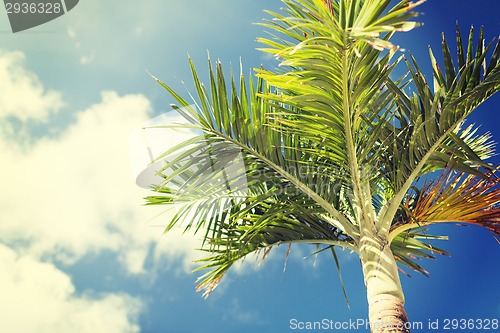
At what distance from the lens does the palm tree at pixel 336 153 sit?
11.0 ft

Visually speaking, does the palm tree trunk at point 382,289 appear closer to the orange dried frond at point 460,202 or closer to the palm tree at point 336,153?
the palm tree at point 336,153

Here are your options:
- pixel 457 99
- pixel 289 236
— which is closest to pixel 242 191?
pixel 289 236

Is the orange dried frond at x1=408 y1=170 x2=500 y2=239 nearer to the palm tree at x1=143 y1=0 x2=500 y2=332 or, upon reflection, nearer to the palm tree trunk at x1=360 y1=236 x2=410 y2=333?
the palm tree at x1=143 y1=0 x2=500 y2=332

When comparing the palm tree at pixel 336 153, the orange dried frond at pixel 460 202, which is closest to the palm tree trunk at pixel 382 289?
the palm tree at pixel 336 153

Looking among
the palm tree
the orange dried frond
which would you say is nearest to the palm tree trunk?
the palm tree

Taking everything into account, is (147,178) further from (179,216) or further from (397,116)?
(397,116)

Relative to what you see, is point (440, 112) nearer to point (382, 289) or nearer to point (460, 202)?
point (460, 202)

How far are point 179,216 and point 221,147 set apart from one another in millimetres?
841

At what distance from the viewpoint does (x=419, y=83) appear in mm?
3602

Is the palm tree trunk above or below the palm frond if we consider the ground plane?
below

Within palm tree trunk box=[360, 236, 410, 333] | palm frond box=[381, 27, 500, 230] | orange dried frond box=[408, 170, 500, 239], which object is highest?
palm frond box=[381, 27, 500, 230]

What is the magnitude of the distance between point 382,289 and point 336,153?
113 centimetres

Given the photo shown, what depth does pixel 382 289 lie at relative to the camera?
11.5ft

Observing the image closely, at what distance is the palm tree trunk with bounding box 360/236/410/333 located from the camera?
11.0 ft
